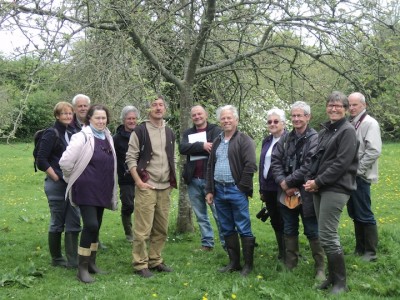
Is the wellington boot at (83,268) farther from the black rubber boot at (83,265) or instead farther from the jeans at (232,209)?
the jeans at (232,209)

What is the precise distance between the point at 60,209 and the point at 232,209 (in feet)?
7.20

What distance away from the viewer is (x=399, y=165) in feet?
55.2

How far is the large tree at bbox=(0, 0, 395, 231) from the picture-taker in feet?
18.0

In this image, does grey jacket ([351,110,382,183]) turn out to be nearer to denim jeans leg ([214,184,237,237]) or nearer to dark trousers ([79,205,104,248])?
denim jeans leg ([214,184,237,237])

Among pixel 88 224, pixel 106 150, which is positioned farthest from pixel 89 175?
pixel 88 224

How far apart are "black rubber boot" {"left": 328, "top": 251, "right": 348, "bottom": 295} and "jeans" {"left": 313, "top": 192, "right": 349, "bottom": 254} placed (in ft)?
0.20

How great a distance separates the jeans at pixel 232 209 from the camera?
18.3 ft

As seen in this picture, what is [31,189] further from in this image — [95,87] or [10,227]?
Answer: [95,87]

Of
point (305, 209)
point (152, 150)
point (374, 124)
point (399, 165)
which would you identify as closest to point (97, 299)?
point (152, 150)

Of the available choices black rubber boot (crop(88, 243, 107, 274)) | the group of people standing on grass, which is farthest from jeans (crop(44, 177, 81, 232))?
black rubber boot (crop(88, 243, 107, 274))

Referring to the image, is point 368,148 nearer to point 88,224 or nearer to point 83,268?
point 88,224

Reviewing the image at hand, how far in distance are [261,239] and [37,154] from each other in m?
3.57

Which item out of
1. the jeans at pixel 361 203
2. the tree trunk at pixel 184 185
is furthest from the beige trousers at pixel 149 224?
the jeans at pixel 361 203

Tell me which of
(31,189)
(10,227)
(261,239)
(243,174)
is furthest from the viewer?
(31,189)
